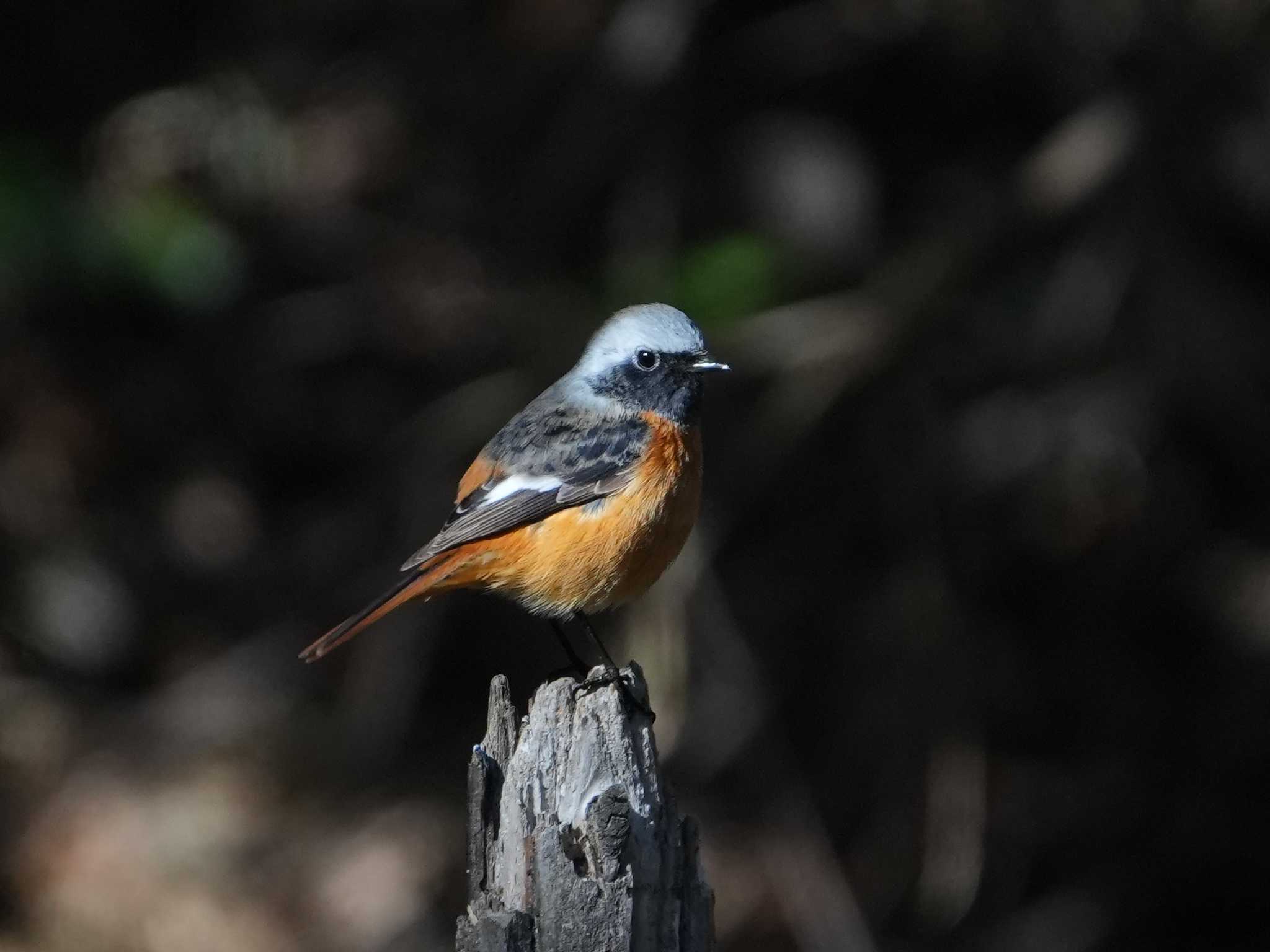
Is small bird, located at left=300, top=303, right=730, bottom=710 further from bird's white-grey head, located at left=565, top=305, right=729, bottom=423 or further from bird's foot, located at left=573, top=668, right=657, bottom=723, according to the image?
bird's foot, located at left=573, top=668, right=657, bottom=723

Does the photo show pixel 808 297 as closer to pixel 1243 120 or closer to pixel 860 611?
pixel 860 611

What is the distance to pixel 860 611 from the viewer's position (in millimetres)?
8273

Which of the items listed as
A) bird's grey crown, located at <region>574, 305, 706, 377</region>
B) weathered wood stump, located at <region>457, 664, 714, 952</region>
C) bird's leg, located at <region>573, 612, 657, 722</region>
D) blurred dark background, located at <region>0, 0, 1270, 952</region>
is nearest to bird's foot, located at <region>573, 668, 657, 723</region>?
bird's leg, located at <region>573, 612, 657, 722</region>

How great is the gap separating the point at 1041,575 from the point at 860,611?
3.42 feet

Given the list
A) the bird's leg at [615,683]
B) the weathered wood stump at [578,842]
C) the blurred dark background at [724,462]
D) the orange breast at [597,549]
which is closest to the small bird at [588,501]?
the orange breast at [597,549]

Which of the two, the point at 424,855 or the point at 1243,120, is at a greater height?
the point at 1243,120

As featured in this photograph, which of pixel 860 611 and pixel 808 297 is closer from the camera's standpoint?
pixel 808 297

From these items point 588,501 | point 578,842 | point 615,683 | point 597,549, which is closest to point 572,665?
point 597,549

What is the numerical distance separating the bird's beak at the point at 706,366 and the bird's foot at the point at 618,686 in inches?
45.3

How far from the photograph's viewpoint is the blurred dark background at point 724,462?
288 inches

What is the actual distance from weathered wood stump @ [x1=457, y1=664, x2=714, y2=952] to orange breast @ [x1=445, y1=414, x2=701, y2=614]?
3.55ft

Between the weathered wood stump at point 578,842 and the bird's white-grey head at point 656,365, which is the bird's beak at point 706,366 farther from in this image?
the weathered wood stump at point 578,842

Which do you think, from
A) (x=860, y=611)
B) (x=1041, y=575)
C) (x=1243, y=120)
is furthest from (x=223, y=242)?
(x=1243, y=120)

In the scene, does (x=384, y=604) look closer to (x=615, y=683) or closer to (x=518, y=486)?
(x=518, y=486)
